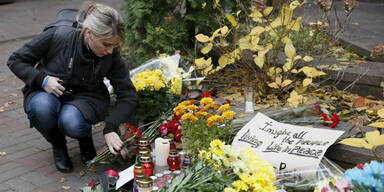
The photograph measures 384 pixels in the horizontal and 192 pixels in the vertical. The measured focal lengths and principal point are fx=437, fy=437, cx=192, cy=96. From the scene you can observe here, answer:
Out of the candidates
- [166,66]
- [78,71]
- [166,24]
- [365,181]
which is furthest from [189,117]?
[166,24]

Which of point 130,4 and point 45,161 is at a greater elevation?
point 130,4

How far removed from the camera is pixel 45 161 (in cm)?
336

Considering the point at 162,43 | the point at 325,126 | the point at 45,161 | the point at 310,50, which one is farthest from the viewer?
the point at 162,43

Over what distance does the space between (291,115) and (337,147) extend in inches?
A: 17.1

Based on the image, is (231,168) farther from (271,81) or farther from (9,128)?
(9,128)

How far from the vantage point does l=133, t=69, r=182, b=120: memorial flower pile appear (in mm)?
3404

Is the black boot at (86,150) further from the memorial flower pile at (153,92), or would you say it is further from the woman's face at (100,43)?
the woman's face at (100,43)

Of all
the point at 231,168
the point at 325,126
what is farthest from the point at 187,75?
the point at 231,168

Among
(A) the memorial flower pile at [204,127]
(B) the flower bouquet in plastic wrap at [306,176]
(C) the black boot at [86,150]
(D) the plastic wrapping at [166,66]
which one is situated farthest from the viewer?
(D) the plastic wrapping at [166,66]

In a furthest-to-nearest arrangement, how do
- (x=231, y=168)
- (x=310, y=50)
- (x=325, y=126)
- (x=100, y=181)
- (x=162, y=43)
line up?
(x=162, y=43)
(x=310, y=50)
(x=325, y=126)
(x=100, y=181)
(x=231, y=168)

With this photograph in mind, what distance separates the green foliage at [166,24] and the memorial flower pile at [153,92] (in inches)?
39.9

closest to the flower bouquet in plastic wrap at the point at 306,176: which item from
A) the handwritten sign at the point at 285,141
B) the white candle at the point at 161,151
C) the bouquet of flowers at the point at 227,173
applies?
the handwritten sign at the point at 285,141

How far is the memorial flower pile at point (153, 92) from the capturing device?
134 inches

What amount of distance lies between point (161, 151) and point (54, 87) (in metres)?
0.86
